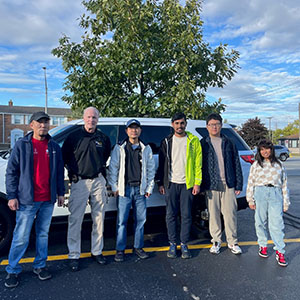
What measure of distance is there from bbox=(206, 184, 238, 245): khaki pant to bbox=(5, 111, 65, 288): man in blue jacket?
2.10 metres

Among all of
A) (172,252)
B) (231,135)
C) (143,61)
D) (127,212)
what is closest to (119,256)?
(127,212)

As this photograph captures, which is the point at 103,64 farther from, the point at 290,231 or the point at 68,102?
the point at 290,231

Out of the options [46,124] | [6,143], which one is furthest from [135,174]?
[6,143]

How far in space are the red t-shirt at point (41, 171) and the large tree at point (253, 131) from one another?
3775 cm

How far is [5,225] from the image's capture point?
3.53 metres

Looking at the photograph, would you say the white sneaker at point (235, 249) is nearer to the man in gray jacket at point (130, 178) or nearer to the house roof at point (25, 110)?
the man in gray jacket at point (130, 178)

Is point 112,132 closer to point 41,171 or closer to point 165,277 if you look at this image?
point 41,171

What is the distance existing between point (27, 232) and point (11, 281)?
535 mm

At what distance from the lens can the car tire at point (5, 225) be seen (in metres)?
3.51

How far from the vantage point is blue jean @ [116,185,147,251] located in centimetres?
362

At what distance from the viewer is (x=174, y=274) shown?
10.8ft

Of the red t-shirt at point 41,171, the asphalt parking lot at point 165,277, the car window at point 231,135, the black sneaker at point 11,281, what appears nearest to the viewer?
the asphalt parking lot at point 165,277

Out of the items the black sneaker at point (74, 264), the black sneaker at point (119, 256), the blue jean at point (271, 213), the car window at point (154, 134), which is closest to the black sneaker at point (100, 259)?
the black sneaker at point (119, 256)

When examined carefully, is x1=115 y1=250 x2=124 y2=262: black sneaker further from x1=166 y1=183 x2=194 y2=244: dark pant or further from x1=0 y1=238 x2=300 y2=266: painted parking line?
x1=166 y1=183 x2=194 y2=244: dark pant
